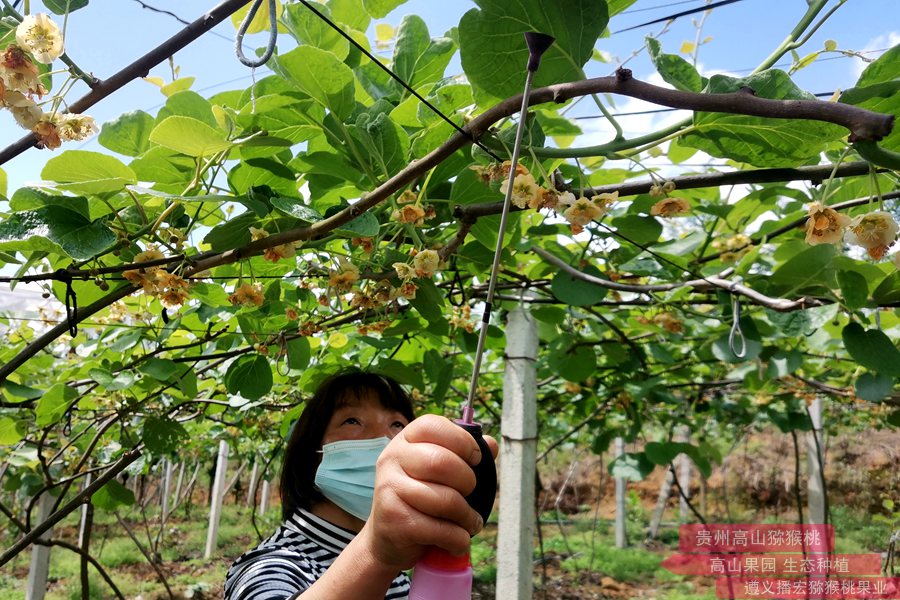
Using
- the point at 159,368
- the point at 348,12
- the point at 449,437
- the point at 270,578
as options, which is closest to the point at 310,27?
the point at 348,12

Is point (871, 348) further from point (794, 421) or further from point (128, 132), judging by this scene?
point (794, 421)

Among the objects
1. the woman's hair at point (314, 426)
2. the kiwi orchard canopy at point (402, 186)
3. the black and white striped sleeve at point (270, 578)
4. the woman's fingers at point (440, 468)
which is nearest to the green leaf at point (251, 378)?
the kiwi orchard canopy at point (402, 186)

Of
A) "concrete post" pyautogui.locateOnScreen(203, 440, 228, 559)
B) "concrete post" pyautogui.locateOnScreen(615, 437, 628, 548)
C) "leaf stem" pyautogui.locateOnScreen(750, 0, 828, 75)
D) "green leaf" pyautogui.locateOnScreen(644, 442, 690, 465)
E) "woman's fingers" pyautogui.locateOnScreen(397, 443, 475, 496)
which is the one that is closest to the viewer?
"woman's fingers" pyautogui.locateOnScreen(397, 443, 475, 496)

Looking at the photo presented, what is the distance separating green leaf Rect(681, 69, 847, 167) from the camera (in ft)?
1.80

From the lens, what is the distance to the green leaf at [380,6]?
0.89 m

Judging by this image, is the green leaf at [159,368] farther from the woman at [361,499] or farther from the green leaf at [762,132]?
the green leaf at [762,132]

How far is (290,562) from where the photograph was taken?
945mm

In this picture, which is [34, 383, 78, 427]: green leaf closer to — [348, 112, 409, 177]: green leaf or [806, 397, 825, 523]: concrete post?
[348, 112, 409, 177]: green leaf

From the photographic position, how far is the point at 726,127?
64 cm

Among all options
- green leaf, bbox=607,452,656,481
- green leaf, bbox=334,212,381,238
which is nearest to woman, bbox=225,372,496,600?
green leaf, bbox=334,212,381,238

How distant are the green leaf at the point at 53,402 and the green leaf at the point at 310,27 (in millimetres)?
1093

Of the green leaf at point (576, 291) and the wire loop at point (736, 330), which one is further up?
the green leaf at point (576, 291)

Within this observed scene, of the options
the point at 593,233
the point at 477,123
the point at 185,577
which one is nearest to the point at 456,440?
the point at 477,123

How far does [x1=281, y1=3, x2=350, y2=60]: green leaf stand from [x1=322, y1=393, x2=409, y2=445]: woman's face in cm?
71
